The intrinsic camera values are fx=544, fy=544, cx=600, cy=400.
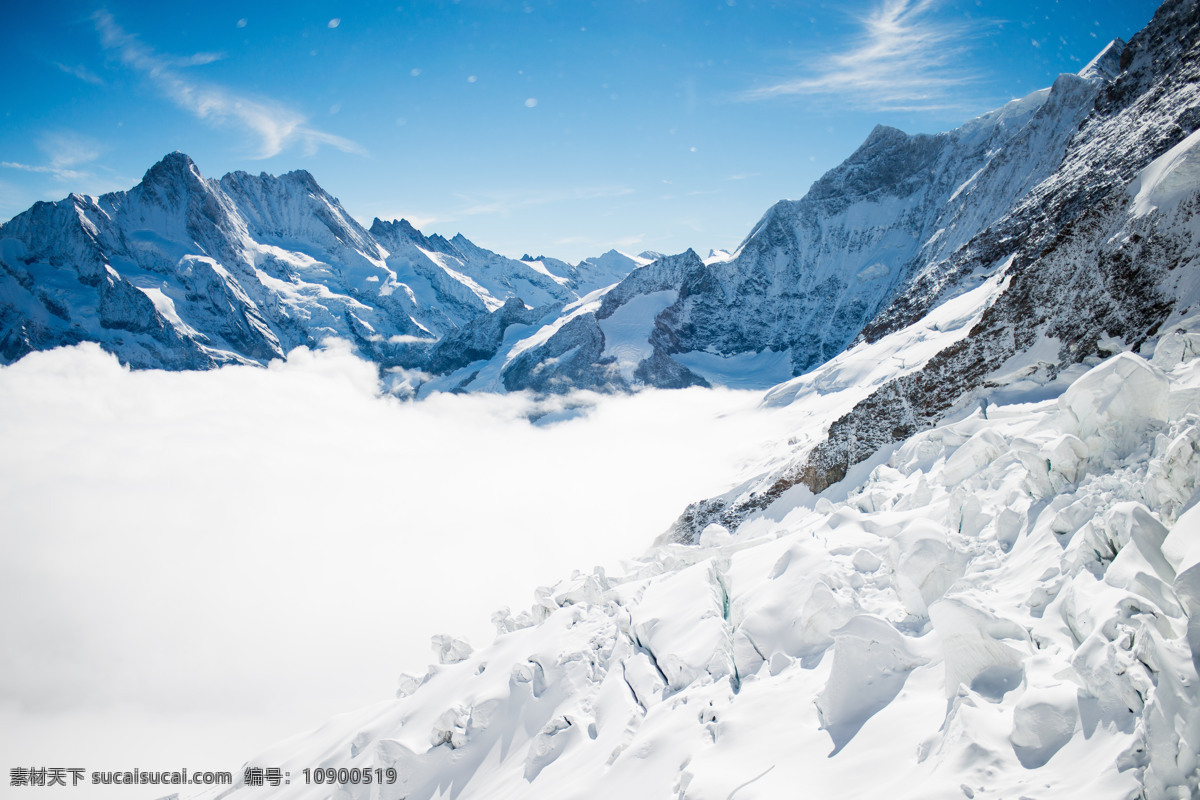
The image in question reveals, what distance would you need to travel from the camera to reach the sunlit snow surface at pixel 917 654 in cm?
616

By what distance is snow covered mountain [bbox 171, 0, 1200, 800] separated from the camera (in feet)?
21.0

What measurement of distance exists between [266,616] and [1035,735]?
183870 mm

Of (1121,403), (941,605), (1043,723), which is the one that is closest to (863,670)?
(941,605)

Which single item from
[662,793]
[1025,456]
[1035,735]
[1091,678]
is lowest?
[662,793]

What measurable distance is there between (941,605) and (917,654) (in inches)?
56.7

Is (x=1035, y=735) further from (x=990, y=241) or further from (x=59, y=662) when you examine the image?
(x=59, y=662)

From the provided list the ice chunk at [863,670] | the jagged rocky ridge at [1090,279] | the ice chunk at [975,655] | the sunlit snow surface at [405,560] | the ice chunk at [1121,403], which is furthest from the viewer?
the sunlit snow surface at [405,560]

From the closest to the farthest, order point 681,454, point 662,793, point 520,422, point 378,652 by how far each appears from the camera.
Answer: point 662,793 < point 681,454 < point 378,652 < point 520,422

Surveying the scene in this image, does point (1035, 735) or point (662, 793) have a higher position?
point (1035, 735)

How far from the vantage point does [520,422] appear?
161750 mm

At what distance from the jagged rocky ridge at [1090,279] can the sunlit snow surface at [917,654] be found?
3866mm

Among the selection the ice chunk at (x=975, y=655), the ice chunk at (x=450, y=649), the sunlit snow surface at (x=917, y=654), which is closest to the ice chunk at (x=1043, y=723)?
the sunlit snow surface at (x=917, y=654)

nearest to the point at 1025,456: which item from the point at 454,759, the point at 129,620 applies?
the point at 454,759

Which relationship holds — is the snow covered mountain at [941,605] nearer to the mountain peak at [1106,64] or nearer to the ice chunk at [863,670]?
the ice chunk at [863,670]
